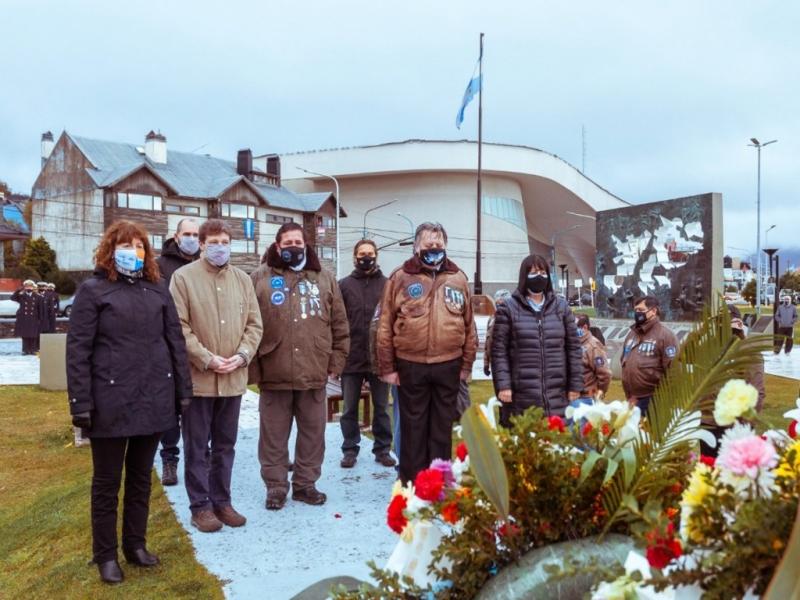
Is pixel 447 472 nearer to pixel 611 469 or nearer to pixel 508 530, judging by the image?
pixel 508 530

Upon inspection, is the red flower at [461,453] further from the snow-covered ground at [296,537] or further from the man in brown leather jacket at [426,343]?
the man in brown leather jacket at [426,343]

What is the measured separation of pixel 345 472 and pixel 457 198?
54850 millimetres

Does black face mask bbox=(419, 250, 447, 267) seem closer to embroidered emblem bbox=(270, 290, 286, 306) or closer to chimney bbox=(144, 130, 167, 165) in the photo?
embroidered emblem bbox=(270, 290, 286, 306)

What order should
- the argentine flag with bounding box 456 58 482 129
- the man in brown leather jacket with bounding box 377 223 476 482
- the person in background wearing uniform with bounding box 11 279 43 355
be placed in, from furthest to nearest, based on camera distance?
the argentine flag with bounding box 456 58 482 129 → the person in background wearing uniform with bounding box 11 279 43 355 → the man in brown leather jacket with bounding box 377 223 476 482

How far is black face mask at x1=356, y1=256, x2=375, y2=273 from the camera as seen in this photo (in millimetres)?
6051

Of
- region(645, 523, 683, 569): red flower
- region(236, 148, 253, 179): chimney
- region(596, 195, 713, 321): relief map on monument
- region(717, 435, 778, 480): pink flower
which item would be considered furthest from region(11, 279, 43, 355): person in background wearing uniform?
region(236, 148, 253, 179): chimney

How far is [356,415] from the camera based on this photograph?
6.20 m

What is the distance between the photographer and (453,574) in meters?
1.68

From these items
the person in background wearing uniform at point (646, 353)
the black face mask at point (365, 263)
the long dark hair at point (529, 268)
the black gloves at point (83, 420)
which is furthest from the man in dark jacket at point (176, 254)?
the person in background wearing uniform at point (646, 353)

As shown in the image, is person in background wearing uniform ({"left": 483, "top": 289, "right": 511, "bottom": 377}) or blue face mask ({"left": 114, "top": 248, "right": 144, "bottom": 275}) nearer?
blue face mask ({"left": 114, "top": 248, "right": 144, "bottom": 275})

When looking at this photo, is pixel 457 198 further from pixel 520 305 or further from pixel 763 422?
pixel 763 422

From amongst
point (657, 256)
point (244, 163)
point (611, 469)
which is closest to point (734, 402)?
point (611, 469)

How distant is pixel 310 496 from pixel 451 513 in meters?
3.49

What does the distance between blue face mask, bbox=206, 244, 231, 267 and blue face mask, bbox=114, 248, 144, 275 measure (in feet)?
2.63
